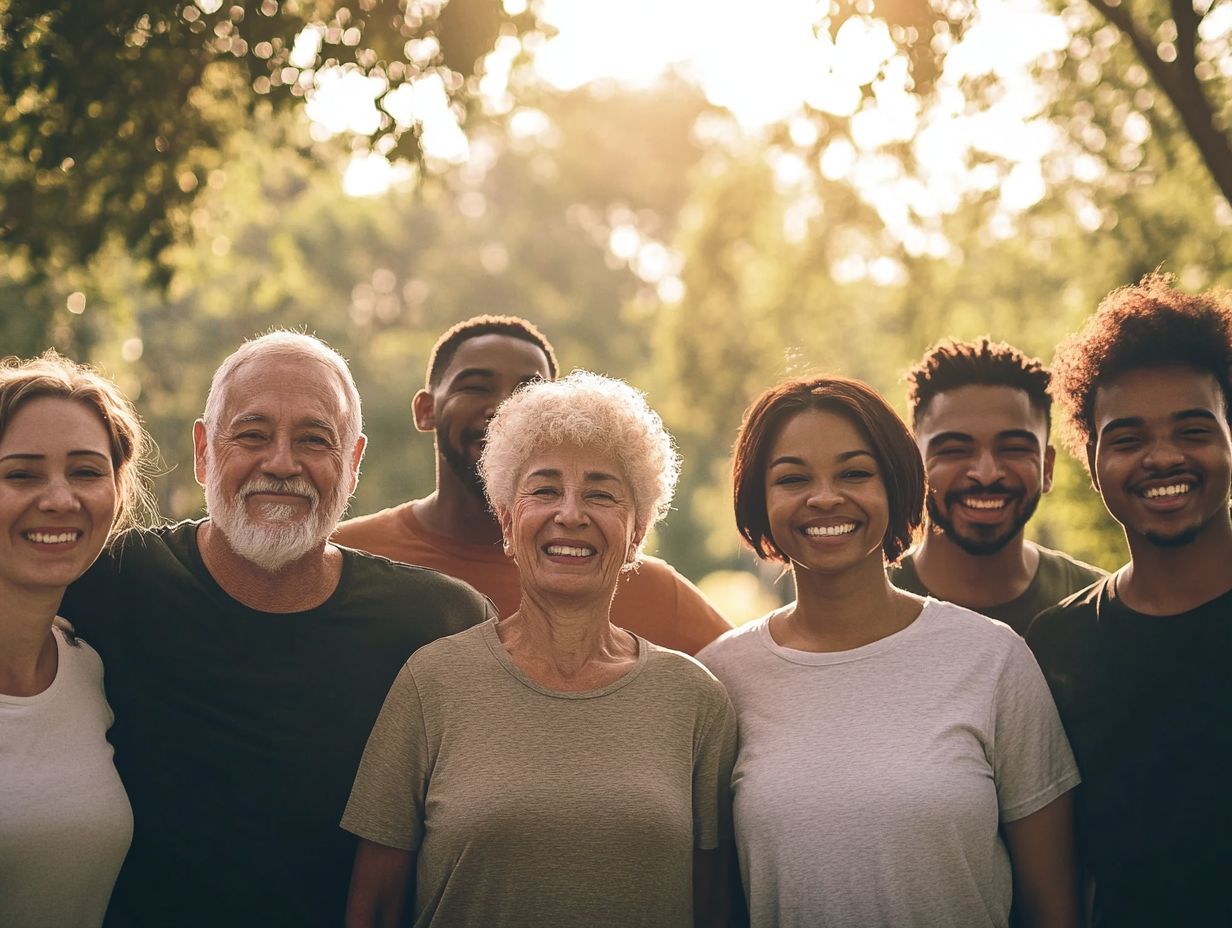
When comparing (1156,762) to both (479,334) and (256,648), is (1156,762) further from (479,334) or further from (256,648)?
(479,334)

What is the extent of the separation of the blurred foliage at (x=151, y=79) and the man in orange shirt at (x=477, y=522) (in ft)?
4.32

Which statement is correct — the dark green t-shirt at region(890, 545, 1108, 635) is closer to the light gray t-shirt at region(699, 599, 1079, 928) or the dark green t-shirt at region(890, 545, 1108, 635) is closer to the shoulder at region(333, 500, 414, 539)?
the light gray t-shirt at region(699, 599, 1079, 928)

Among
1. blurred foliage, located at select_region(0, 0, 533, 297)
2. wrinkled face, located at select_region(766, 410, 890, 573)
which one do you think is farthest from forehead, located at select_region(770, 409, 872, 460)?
→ blurred foliage, located at select_region(0, 0, 533, 297)

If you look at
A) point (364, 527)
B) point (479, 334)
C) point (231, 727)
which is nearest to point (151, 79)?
point (479, 334)

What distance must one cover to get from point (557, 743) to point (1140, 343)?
2.49 m

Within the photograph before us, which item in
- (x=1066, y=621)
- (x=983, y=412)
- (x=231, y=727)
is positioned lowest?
(x=231, y=727)

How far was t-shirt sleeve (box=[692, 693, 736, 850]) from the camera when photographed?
14.5 feet

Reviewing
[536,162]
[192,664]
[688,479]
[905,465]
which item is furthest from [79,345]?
[536,162]

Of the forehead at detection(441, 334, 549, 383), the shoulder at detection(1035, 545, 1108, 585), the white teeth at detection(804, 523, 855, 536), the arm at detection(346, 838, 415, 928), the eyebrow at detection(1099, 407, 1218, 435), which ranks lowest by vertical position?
the arm at detection(346, 838, 415, 928)

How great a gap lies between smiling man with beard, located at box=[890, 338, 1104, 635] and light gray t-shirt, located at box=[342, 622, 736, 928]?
76.5 inches

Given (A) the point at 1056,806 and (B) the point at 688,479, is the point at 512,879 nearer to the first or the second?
(A) the point at 1056,806

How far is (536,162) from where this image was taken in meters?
50.4

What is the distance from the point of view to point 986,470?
573cm

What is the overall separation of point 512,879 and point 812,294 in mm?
13649
